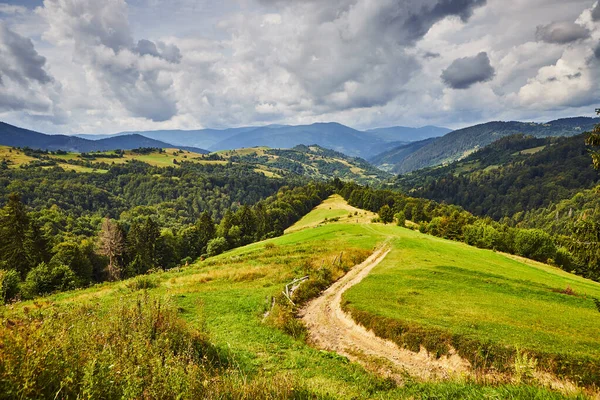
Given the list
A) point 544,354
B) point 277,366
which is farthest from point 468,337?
point 277,366

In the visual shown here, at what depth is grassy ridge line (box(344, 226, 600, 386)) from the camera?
15.2 m

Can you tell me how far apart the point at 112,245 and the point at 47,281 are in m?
28.5

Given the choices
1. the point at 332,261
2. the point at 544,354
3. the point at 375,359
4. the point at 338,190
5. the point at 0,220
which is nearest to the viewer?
the point at 544,354

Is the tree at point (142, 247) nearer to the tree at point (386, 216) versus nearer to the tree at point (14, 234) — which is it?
the tree at point (14, 234)

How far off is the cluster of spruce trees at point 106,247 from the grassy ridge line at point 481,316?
2194 cm

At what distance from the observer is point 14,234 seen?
177 ft

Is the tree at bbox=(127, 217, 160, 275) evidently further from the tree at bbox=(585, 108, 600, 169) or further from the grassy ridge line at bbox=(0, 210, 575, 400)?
the tree at bbox=(585, 108, 600, 169)

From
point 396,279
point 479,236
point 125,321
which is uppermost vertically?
point 125,321

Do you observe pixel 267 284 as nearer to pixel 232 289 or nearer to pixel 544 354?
pixel 232 289

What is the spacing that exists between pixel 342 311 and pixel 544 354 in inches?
472

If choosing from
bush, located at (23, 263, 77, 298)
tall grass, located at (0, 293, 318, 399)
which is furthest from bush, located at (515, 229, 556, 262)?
bush, located at (23, 263, 77, 298)

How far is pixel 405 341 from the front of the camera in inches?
690

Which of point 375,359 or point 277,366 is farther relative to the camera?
point 375,359

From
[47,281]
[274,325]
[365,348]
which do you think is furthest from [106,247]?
[365,348]
